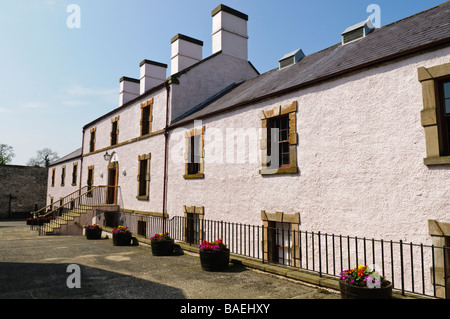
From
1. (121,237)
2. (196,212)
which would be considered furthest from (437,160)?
(121,237)

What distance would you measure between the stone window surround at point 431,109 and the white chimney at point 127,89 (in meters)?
20.5

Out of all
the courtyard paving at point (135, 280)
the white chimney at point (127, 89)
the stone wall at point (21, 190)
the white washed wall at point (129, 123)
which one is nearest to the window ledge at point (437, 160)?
the courtyard paving at point (135, 280)

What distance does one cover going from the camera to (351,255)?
23.9ft

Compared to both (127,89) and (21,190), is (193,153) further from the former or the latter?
(21,190)

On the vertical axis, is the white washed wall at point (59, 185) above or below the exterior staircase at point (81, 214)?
above

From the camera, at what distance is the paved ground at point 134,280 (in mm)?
6004

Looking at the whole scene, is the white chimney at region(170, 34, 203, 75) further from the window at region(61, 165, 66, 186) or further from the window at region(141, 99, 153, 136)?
the window at region(61, 165, 66, 186)

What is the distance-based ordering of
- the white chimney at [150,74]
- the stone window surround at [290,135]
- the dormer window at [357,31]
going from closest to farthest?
the stone window surround at [290,135] < the dormer window at [357,31] < the white chimney at [150,74]

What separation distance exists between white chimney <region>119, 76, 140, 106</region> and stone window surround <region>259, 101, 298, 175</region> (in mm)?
15983

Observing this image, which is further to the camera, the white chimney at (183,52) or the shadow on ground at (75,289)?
the white chimney at (183,52)

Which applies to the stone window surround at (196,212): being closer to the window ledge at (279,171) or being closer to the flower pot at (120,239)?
the flower pot at (120,239)

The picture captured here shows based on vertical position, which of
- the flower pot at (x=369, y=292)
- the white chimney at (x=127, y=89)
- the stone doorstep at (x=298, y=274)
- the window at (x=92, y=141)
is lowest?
the stone doorstep at (x=298, y=274)

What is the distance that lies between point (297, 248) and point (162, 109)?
9.88 meters
